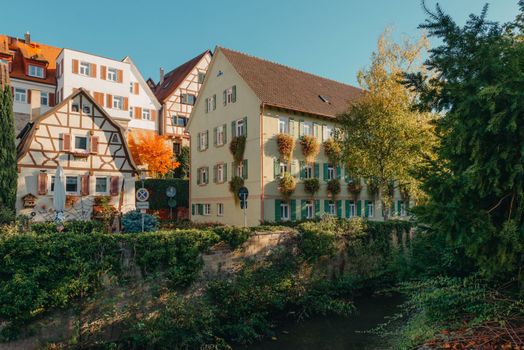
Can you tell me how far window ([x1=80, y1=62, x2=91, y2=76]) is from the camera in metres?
33.5

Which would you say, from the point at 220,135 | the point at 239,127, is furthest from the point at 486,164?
the point at 220,135

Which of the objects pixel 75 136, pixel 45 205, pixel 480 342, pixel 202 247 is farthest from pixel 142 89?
pixel 480 342

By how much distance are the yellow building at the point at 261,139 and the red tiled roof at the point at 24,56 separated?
50.9ft

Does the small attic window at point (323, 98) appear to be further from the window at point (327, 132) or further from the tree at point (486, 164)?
the tree at point (486, 164)

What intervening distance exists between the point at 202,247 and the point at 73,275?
361 cm

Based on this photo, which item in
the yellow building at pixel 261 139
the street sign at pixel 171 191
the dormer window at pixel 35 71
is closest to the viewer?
the yellow building at pixel 261 139

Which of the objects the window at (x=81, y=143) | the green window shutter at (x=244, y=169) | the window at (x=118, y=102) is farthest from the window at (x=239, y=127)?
the window at (x=118, y=102)

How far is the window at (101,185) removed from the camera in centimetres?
2558

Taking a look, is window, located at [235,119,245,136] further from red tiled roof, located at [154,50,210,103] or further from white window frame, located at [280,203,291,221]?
red tiled roof, located at [154,50,210,103]

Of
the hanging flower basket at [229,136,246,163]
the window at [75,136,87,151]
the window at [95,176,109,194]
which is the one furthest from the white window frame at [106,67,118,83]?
the hanging flower basket at [229,136,246,163]

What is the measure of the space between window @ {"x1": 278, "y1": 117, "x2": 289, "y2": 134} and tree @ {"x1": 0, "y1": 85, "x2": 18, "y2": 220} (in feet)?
47.8

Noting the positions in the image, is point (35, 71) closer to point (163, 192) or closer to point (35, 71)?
point (35, 71)

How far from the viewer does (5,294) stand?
877cm

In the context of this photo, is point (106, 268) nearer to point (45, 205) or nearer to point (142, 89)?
point (45, 205)
